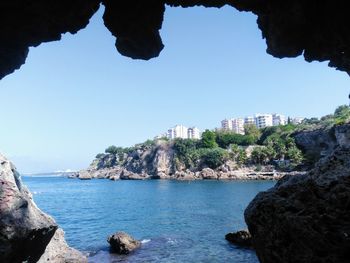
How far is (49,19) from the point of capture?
10.9 meters

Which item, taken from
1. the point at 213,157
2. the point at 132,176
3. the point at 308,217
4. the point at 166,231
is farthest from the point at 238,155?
the point at 308,217

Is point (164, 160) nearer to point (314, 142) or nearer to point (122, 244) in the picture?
point (314, 142)

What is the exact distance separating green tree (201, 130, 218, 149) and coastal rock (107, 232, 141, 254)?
138601 mm

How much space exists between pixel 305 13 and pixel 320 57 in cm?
200

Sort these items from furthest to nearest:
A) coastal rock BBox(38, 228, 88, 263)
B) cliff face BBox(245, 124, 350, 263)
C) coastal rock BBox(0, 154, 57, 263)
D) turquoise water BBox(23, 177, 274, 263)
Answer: turquoise water BBox(23, 177, 274, 263), coastal rock BBox(38, 228, 88, 263), coastal rock BBox(0, 154, 57, 263), cliff face BBox(245, 124, 350, 263)

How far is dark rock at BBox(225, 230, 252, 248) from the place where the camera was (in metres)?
29.2

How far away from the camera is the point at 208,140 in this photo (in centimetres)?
16925

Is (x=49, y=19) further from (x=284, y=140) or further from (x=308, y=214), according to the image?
(x=284, y=140)

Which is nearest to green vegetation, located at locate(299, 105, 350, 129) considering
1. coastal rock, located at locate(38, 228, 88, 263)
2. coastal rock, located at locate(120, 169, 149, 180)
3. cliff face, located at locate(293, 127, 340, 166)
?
cliff face, located at locate(293, 127, 340, 166)

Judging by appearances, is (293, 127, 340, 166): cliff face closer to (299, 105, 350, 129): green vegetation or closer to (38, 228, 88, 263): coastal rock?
(299, 105, 350, 129): green vegetation

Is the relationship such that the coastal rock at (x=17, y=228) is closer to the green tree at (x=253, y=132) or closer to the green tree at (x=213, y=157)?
the green tree at (x=213, y=157)

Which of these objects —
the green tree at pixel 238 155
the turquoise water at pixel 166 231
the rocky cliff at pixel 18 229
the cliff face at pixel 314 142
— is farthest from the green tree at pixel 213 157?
the rocky cliff at pixel 18 229

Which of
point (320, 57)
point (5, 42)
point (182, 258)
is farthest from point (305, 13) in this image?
point (182, 258)

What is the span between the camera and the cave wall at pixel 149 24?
10164mm
